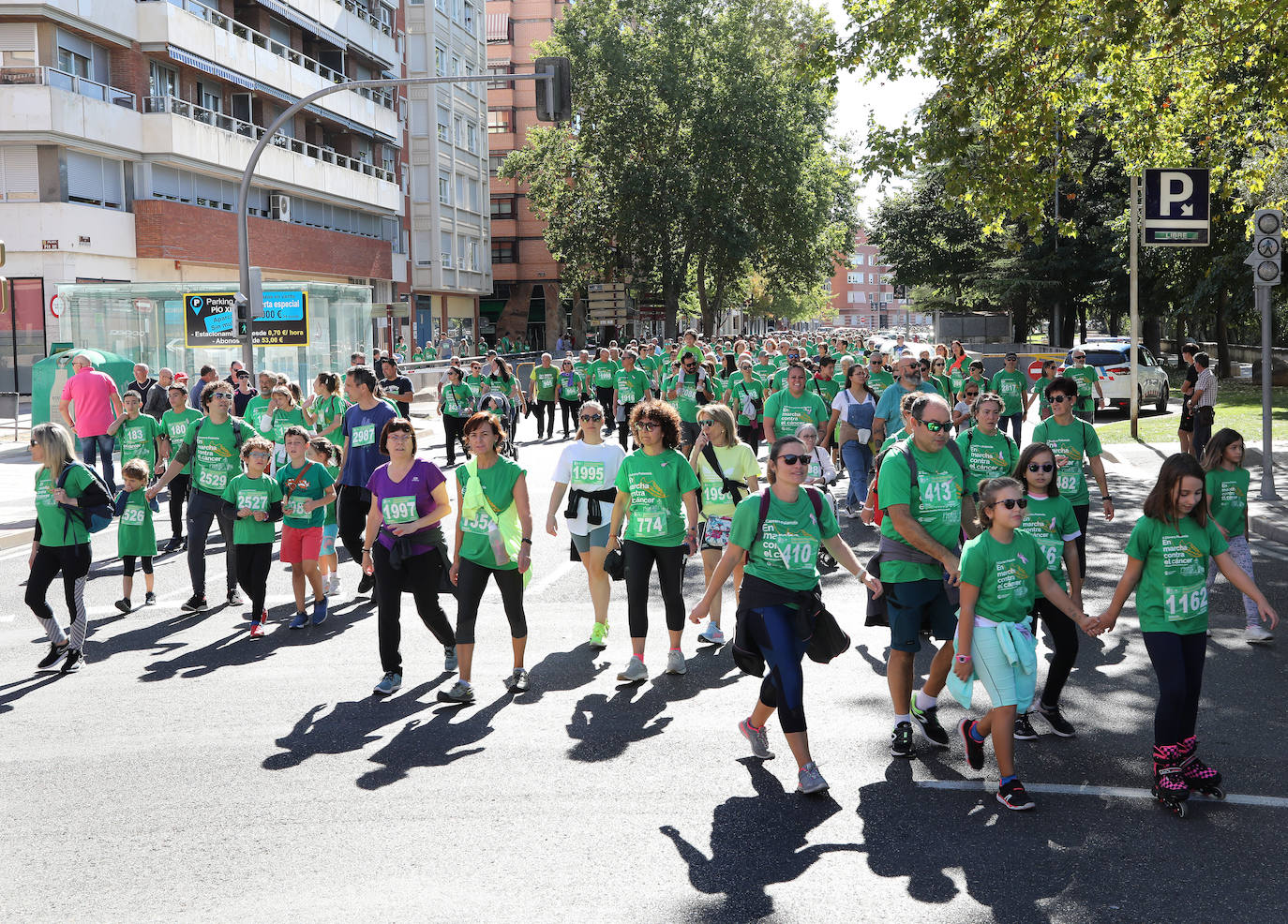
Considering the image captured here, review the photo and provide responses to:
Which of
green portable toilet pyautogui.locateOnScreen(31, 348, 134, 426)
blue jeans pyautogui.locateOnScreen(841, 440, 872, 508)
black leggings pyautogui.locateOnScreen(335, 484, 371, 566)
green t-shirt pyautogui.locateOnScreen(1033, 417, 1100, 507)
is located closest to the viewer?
green t-shirt pyautogui.locateOnScreen(1033, 417, 1100, 507)

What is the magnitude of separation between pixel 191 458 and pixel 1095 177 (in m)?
41.7

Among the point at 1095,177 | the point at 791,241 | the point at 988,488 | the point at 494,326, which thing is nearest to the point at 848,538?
the point at 988,488

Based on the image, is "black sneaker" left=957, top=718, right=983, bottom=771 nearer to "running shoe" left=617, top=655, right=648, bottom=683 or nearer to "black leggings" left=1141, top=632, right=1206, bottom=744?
"black leggings" left=1141, top=632, right=1206, bottom=744

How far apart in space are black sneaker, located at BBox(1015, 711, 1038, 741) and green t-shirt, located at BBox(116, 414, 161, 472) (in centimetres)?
819

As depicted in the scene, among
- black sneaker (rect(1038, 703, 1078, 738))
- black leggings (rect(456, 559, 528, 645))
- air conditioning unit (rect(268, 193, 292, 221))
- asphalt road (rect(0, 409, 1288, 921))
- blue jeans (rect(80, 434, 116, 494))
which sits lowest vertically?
asphalt road (rect(0, 409, 1288, 921))

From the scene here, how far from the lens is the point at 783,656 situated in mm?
5895

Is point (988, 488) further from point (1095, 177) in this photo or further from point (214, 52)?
point (1095, 177)

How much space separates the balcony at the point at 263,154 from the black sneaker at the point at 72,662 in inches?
1116

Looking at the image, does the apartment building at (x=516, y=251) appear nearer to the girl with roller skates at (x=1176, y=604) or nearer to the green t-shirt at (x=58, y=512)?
the green t-shirt at (x=58, y=512)

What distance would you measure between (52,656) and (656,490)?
4.16 meters

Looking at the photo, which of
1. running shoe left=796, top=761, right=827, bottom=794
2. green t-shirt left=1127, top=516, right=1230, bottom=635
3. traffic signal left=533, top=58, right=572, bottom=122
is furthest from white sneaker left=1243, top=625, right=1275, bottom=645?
traffic signal left=533, top=58, right=572, bottom=122

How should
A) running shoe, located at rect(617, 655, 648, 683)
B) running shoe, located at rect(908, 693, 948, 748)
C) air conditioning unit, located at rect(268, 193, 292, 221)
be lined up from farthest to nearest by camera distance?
air conditioning unit, located at rect(268, 193, 292, 221) < running shoe, located at rect(617, 655, 648, 683) < running shoe, located at rect(908, 693, 948, 748)

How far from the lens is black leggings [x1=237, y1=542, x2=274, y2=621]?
9.44m

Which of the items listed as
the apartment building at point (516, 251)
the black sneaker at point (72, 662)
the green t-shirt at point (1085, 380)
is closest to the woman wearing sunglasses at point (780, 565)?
the black sneaker at point (72, 662)
